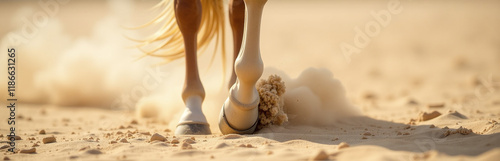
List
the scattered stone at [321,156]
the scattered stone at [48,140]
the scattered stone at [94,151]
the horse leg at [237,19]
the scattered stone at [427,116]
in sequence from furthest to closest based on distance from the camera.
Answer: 1. the scattered stone at [427,116]
2. the horse leg at [237,19]
3. the scattered stone at [48,140]
4. the scattered stone at [94,151]
5. the scattered stone at [321,156]

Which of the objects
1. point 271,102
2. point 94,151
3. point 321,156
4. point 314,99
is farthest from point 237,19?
point 321,156

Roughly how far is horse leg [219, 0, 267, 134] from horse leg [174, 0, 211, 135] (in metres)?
0.19

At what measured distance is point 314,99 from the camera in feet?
10.7

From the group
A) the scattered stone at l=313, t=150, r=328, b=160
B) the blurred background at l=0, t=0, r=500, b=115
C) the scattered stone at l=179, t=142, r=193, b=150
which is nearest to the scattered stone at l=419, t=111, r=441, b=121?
the blurred background at l=0, t=0, r=500, b=115

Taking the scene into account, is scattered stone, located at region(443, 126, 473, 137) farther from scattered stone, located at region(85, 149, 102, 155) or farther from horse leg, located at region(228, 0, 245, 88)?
scattered stone, located at region(85, 149, 102, 155)

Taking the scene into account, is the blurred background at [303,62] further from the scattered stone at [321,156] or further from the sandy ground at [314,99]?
the scattered stone at [321,156]

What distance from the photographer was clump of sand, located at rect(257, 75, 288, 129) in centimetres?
281

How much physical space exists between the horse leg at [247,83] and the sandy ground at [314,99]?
0.15 m

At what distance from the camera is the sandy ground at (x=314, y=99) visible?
2.22 metres

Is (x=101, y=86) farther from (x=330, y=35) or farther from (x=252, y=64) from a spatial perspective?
(x=330, y=35)

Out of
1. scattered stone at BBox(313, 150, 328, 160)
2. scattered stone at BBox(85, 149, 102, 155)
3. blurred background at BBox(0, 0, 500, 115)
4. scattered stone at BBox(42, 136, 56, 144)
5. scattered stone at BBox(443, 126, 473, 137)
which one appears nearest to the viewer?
scattered stone at BBox(313, 150, 328, 160)

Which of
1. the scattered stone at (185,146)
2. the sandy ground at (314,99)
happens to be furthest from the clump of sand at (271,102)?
the scattered stone at (185,146)

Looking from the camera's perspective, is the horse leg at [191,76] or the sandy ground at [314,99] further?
the horse leg at [191,76]

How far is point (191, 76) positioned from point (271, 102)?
0.60m
